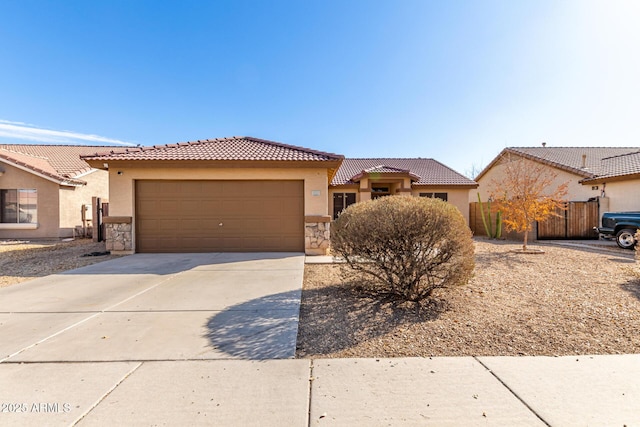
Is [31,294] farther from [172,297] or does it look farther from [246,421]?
[246,421]

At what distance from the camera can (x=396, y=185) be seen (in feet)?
63.2

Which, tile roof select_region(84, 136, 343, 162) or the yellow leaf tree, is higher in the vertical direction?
tile roof select_region(84, 136, 343, 162)

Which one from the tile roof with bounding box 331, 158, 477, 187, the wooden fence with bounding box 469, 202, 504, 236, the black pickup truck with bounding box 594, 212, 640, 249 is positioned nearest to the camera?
the black pickup truck with bounding box 594, 212, 640, 249

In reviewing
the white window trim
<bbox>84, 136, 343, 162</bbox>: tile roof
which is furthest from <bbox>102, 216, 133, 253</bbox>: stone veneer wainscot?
the white window trim

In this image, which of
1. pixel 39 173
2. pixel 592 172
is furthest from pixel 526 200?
pixel 39 173

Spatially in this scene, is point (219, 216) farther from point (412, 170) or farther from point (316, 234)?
point (412, 170)

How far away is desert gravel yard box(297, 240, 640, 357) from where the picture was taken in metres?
3.57

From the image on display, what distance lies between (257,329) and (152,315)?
1.82m

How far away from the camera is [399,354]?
3.43 meters

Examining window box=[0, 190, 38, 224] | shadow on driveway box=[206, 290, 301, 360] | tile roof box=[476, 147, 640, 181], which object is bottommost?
shadow on driveway box=[206, 290, 301, 360]

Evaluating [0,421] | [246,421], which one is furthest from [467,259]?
[0,421]

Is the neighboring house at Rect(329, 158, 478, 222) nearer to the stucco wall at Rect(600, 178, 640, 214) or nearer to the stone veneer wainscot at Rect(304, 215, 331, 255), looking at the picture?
the stucco wall at Rect(600, 178, 640, 214)

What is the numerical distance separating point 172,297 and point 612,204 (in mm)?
20126

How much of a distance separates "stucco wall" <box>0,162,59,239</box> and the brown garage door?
329 inches
